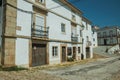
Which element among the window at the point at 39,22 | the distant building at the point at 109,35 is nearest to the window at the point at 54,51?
the window at the point at 39,22

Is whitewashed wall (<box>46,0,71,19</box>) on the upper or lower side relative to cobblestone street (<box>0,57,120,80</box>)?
upper

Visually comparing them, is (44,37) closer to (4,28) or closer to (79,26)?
(4,28)

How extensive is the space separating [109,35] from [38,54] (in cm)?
4724

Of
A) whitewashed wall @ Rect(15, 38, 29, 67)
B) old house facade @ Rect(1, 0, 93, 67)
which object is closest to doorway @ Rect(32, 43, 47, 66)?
old house facade @ Rect(1, 0, 93, 67)

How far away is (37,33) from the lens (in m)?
15.8

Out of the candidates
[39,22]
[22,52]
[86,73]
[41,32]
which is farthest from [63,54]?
[86,73]

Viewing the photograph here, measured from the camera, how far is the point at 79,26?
27250 millimetres

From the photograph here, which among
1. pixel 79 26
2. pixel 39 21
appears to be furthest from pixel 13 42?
pixel 79 26

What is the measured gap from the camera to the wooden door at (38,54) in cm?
1552

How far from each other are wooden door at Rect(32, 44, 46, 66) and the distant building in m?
45.5

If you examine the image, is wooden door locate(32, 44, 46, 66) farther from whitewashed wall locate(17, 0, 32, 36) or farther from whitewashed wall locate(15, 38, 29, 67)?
whitewashed wall locate(17, 0, 32, 36)

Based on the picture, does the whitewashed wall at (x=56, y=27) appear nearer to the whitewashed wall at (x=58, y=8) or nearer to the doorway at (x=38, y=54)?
the whitewashed wall at (x=58, y=8)

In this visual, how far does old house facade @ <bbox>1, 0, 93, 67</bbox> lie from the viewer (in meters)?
12.6

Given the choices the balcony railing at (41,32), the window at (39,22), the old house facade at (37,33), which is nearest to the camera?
the old house facade at (37,33)
